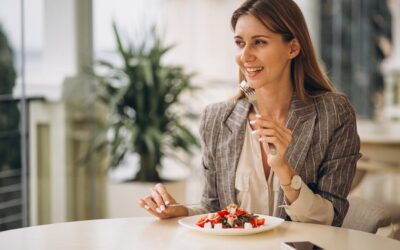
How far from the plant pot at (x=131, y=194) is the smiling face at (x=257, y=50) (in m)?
2.36

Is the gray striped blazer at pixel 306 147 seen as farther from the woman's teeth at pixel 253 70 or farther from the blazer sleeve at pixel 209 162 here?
the woman's teeth at pixel 253 70

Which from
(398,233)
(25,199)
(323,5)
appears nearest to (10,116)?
(25,199)

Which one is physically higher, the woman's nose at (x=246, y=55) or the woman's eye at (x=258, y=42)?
the woman's eye at (x=258, y=42)

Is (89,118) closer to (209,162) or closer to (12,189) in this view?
(12,189)

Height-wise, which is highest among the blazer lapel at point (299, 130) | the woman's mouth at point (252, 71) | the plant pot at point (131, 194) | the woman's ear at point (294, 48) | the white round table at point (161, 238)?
the woman's ear at point (294, 48)

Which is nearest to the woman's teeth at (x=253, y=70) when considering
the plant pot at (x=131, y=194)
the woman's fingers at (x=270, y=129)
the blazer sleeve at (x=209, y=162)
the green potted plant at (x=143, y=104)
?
the blazer sleeve at (x=209, y=162)

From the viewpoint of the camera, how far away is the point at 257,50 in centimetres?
213

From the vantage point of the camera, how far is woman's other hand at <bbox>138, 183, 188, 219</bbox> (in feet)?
6.42

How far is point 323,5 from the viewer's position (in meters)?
10.4

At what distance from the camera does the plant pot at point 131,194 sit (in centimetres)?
445

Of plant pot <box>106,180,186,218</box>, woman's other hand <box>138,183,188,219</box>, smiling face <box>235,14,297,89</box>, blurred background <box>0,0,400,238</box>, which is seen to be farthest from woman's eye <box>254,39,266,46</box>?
plant pot <box>106,180,186,218</box>

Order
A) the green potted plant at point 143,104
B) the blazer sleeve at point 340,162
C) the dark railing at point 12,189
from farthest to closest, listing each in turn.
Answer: the green potted plant at point 143,104, the dark railing at point 12,189, the blazer sleeve at point 340,162

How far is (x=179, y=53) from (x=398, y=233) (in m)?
4.57

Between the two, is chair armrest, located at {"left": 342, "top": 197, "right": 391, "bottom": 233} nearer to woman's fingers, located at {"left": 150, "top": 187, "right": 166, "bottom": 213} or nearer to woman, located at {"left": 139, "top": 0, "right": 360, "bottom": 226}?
woman, located at {"left": 139, "top": 0, "right": 360, "bottom": 226}
